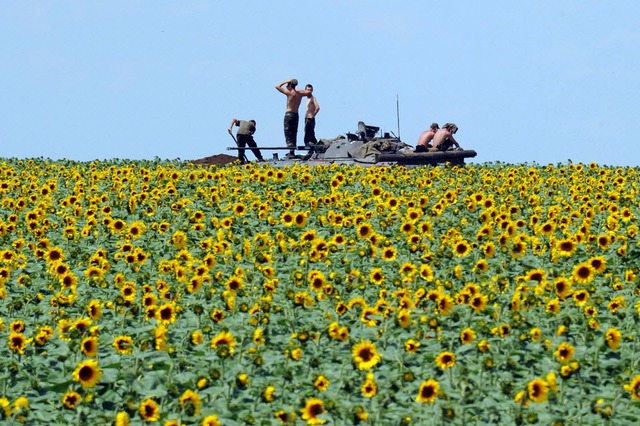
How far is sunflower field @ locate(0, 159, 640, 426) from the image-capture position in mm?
8617

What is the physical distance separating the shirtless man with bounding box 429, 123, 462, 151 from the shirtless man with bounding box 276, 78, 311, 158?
4.67m

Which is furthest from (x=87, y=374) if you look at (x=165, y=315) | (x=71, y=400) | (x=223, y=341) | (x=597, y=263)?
(x=597, y=263)

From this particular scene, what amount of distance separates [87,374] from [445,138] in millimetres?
26096

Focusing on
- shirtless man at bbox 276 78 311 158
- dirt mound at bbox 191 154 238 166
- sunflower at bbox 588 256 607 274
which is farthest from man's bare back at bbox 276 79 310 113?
sunflower at bbox 588 256 607 274

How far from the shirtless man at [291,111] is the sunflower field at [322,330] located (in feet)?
57.2

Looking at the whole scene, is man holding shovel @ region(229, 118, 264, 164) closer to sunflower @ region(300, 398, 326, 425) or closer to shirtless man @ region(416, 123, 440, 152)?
shirtless man @ region(416, 123, 440, 152)

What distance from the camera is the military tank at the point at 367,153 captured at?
32594mm

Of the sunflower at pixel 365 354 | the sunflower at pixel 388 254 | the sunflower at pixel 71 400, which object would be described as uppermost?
the sunflower at pixel 388 254

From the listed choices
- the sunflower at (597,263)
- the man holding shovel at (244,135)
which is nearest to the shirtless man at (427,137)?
the man holding shovel at (244,135)

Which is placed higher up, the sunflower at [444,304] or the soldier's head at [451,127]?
the soldier's head at [451,127]

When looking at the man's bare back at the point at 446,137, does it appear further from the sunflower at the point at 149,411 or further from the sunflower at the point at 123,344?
the sunflower at the point at 149,411

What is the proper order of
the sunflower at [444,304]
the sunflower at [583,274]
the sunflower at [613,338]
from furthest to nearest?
the sunflower at [583,274] → the sunflower at [444,304] → the sunflower at [613,338]

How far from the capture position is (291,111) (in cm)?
3550

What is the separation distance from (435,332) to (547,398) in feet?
7.52
